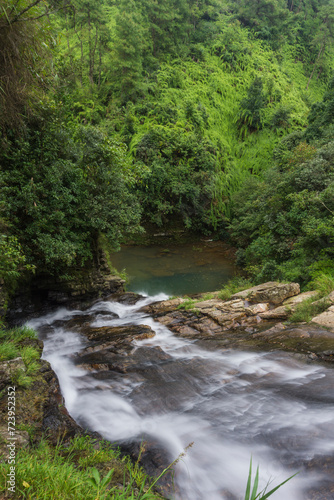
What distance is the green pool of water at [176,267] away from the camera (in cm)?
1445

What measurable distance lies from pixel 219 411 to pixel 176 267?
1286cm

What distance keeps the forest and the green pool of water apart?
5.33 feet

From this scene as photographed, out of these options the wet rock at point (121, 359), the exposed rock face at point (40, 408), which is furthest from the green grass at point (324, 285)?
the exposed rock face at point (40, 408)

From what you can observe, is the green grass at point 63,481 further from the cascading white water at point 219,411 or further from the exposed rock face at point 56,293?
the exposed rock face at point 56,293

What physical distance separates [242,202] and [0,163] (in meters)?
17.5

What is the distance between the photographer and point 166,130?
70.7 ft

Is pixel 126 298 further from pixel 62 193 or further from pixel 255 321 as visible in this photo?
pixel 255 321

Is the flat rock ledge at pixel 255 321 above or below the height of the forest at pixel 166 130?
below

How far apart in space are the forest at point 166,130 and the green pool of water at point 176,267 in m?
1.63

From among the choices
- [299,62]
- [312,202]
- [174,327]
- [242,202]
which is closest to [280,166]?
[242,202]

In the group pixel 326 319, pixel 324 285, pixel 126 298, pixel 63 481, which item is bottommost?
pixel 126 298

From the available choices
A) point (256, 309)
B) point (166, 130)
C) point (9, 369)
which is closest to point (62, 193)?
point (9, 369)

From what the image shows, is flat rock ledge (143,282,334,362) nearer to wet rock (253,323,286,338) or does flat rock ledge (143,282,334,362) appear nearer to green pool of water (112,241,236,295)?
wet rock (253,323,286,338)

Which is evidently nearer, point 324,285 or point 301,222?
point 324,285
